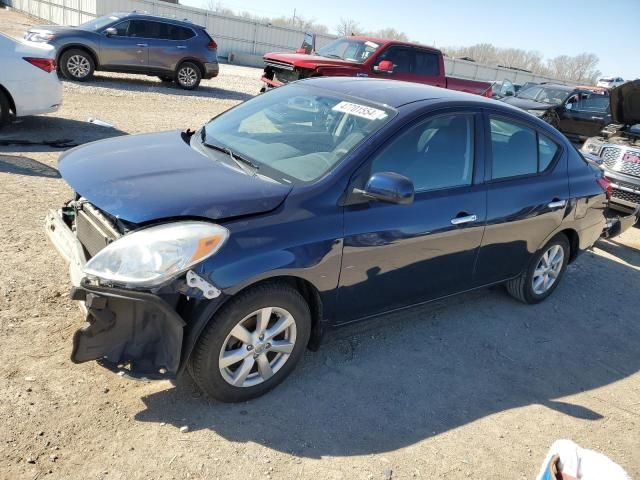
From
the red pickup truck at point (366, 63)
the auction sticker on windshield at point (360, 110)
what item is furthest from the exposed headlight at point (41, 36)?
the auction sticker on windshield at point (360, 110)

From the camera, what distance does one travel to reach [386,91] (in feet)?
12.4

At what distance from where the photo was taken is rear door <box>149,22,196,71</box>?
13891mm

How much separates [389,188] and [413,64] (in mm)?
11010

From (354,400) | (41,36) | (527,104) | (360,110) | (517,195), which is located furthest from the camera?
(527,104)

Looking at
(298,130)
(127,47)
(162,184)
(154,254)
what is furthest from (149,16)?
(154,254)

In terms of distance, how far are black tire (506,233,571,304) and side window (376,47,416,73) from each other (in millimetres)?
8628

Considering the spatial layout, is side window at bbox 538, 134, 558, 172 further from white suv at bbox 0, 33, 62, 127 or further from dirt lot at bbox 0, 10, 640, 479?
white suv at bbox 0, 33, 62, 127

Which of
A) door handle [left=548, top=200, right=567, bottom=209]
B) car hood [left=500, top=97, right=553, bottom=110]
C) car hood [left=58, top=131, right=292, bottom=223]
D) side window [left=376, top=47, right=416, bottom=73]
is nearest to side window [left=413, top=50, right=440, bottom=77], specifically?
side window [left=376, top=47, right=416, bottom=73]

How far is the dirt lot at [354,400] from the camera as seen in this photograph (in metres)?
2.65

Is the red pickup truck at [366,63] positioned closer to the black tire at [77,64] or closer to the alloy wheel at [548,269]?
the black tire at [77,64]

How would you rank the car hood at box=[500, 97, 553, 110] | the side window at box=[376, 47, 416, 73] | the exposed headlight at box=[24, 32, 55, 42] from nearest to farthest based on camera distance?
1. the exposed headlight at box=[24, 32, 55, 42]
2. the side window at box=[376, 47, 416, 73]
3. the car hood at box=[500, 97, 553, 110]

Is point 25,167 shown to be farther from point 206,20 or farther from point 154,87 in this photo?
point 206,20

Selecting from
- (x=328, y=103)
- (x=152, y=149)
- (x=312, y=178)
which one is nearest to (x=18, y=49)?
(x=152, y=149)

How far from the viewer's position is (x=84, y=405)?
282 cm
